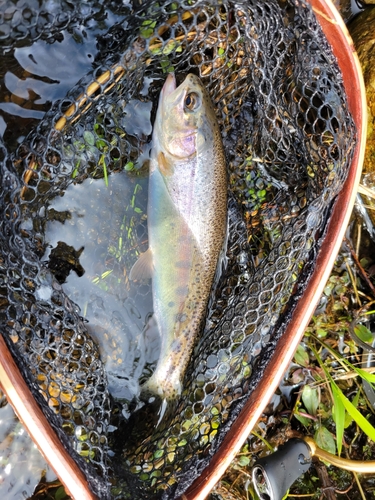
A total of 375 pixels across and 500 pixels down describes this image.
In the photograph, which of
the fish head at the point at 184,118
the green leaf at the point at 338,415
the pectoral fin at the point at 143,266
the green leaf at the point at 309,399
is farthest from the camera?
the green leaf at the point at 309,399

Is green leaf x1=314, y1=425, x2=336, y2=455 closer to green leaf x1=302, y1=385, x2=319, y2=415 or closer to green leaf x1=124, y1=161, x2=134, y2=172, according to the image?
green leaf x1=302, y1=385, x2=319, y2=415

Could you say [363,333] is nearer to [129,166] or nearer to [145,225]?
[145,225]

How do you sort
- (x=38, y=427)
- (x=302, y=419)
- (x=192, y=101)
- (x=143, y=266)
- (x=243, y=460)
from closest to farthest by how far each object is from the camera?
(x=38, y=427) → (x=192, y=101) → (x=143, y=266) → (x=243, y=460) → (x=302, y=419)

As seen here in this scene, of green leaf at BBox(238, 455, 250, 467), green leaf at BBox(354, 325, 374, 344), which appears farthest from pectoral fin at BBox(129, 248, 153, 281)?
green leaf at BBox(354, 325, 374, 344)

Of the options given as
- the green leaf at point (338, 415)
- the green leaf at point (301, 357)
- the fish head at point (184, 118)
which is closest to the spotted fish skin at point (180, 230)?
the fish head at point (184, 118)

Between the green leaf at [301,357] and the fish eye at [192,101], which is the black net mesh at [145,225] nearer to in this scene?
the fish eye at [192,101]

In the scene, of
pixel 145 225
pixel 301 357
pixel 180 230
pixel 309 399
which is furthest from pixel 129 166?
pixel 309 399
